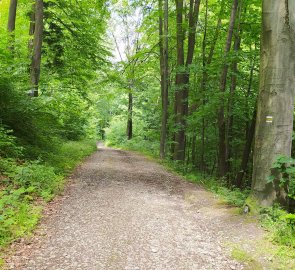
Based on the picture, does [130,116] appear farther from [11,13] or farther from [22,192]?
[22,192]

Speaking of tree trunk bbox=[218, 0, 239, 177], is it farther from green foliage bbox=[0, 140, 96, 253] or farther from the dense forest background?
green foliage bbox=[0, 140, 96, 253]

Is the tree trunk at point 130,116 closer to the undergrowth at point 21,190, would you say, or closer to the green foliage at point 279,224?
the undergrowth at point 21,190

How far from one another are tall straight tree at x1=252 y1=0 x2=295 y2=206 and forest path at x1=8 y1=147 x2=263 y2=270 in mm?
933

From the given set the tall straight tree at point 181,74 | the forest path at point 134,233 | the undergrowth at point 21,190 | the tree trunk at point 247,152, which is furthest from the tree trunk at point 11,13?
the tree trunk at point 247,152

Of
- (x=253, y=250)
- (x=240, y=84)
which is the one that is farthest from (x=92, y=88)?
(x=253, y=250)

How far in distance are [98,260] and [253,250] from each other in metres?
2.18

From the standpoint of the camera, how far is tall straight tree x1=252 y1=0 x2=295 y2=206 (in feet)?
17.4

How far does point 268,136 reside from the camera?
5.46 meters

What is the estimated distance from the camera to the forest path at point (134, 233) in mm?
3908

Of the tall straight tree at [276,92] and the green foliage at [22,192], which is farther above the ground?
the tall straight tree at [276,92]

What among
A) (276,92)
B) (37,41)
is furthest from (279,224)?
(37,41)

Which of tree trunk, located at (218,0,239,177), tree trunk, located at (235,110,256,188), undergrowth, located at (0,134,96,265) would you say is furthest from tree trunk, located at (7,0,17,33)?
tree trunk, located at (235,110,256,188)

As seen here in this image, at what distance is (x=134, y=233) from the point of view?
483 cm

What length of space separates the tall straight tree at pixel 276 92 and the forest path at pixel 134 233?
933 millimetres
